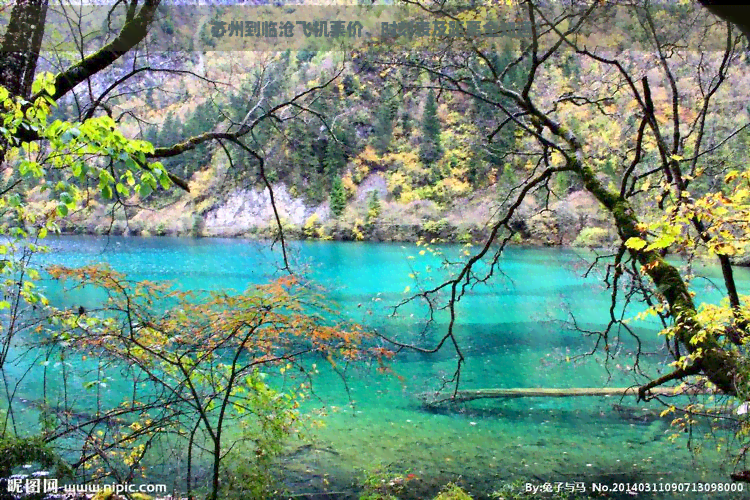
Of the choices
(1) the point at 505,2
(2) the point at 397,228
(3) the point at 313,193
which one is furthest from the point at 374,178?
(1) the point at 505,2

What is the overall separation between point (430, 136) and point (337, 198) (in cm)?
1125

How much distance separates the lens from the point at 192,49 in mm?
4512

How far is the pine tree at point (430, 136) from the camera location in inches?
1871

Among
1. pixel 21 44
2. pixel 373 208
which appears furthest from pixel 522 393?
pixel 373 208

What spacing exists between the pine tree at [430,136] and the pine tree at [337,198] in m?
8.96

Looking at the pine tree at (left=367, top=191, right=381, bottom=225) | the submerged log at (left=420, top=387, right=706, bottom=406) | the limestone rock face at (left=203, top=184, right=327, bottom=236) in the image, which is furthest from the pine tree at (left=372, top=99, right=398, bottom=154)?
the submerged log at (left=420, top=387, right=706, bottom=406)

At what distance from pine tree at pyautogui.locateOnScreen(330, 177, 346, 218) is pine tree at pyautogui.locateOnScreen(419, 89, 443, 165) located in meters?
8.96

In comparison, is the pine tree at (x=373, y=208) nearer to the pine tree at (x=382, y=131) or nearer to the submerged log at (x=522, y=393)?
the pine tree at (x=382, y=131)

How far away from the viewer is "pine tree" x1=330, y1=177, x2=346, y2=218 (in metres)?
45.5

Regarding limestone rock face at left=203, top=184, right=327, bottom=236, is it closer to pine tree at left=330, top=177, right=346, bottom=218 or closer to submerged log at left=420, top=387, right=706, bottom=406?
pine tree at left=330, top=177, right=346, bottom=218

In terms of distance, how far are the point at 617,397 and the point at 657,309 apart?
251 inches

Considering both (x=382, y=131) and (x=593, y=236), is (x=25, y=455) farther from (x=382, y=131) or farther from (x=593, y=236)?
(x=382, y=131)

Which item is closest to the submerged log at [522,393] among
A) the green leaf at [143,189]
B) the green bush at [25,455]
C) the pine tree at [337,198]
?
the green bush at [25,455]

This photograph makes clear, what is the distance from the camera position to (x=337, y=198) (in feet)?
151
